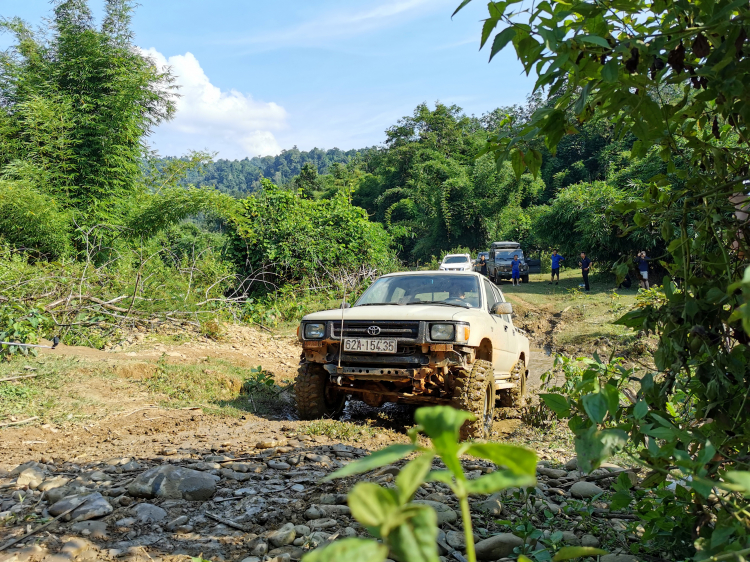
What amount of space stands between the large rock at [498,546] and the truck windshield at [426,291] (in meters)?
3.78

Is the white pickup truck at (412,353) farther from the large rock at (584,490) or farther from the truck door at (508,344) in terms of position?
the large rock at (584,490)

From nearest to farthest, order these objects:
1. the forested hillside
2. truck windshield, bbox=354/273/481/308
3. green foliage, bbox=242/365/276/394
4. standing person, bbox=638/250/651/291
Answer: standing person, bbox=638/250/651/291
truck windshield, bbox=354/273/481/308
green foliage, bbox=242/365/276/394
the forested hillside

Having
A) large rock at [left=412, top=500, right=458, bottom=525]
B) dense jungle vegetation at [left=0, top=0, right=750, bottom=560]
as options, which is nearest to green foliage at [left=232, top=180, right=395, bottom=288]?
dense jungle vegetation at [left=0, top=0, right=750, bottom=560]

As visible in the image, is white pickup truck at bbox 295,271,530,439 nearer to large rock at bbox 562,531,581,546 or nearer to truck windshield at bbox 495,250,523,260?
large rock at bbox 562,531,581,546

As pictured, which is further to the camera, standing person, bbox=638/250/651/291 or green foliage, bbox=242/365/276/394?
green foliage, bbox=242/365/276/394

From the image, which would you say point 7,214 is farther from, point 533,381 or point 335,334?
point 533,381

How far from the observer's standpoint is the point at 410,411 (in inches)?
277

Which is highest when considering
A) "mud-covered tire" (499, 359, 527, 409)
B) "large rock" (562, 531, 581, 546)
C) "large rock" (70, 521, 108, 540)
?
"large rock" (562, 531, 581, 546)

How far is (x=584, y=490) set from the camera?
3.55m

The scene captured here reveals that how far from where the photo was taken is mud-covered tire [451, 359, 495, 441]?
5.26 meters

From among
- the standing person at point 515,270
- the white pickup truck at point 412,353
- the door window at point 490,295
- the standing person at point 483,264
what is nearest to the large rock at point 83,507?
the white pickup truck at point 412,353

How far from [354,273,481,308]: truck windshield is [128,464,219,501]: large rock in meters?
3.37

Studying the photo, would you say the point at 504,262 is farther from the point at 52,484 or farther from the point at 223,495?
the point at 52,484

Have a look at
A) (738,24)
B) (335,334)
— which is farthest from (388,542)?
(335,334)
